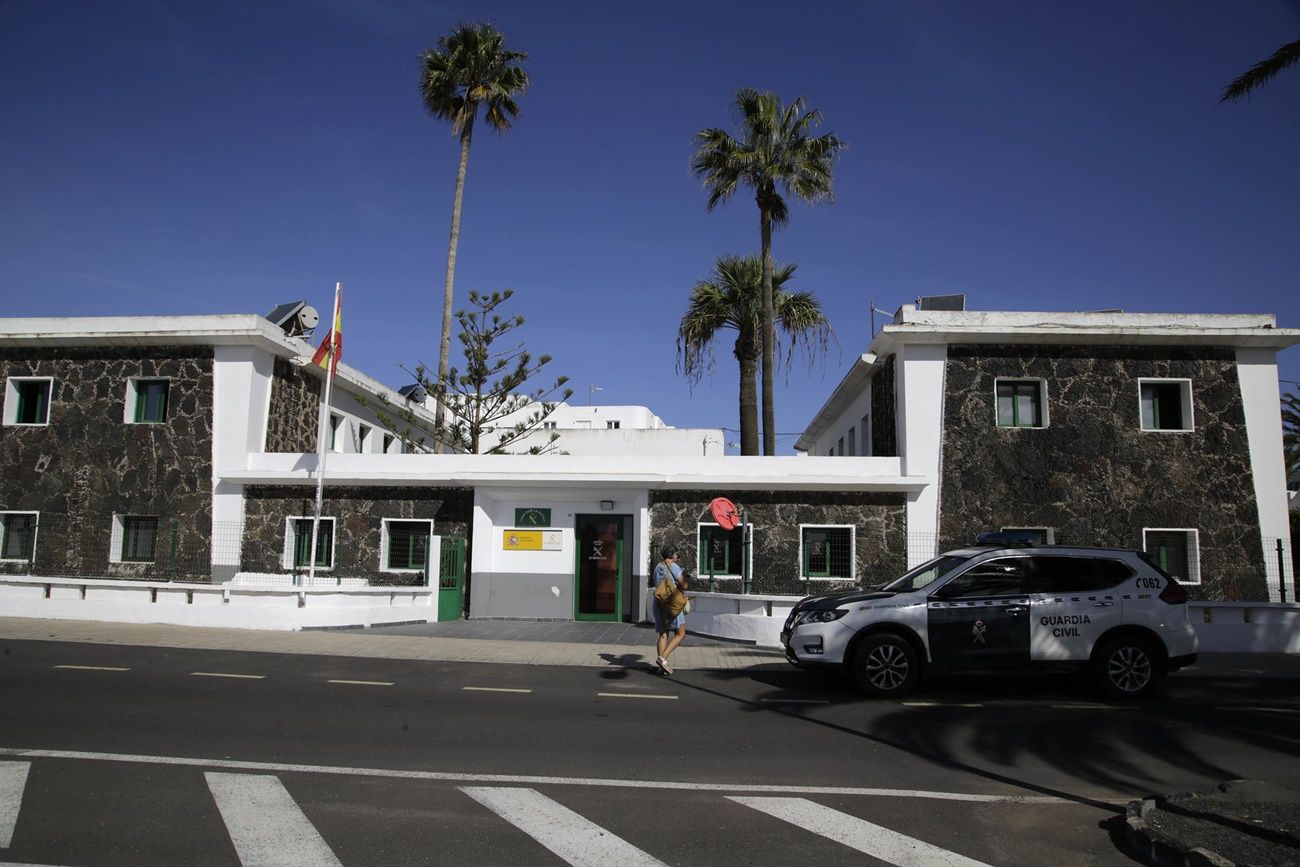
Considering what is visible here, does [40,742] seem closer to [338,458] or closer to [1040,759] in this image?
[1040,759]

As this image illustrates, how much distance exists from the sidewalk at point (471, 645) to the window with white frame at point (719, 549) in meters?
3.11

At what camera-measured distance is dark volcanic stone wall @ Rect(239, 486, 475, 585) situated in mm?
21484

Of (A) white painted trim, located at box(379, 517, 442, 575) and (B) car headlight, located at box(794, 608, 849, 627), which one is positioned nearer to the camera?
(B) car headlight, located at box(794, 608, 849, 627)

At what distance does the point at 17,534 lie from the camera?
22500 mm

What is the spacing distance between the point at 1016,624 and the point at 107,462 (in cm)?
2099

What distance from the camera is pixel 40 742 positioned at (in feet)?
25.3

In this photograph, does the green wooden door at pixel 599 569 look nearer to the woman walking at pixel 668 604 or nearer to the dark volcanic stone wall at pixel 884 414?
the dark volcanic stone wall at pixel 884 414

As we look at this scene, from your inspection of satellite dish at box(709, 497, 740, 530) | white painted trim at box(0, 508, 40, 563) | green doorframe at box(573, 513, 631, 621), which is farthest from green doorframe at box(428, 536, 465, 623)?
white painted trim at box(0, 508, 40, 563)

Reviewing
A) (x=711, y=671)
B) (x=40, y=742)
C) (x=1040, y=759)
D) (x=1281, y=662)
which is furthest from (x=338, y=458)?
(x=1281, y=662)

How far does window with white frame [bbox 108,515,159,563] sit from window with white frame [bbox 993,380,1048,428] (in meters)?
20.1

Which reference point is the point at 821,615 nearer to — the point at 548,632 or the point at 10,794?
the point at 548,632

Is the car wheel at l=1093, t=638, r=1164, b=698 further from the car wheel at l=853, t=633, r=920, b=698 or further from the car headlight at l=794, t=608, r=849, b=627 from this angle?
the car headlight at l=794, t=608, r=849, b=627

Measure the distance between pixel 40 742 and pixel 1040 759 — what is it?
28.2 feet

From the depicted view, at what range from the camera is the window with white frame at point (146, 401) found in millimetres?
22516
